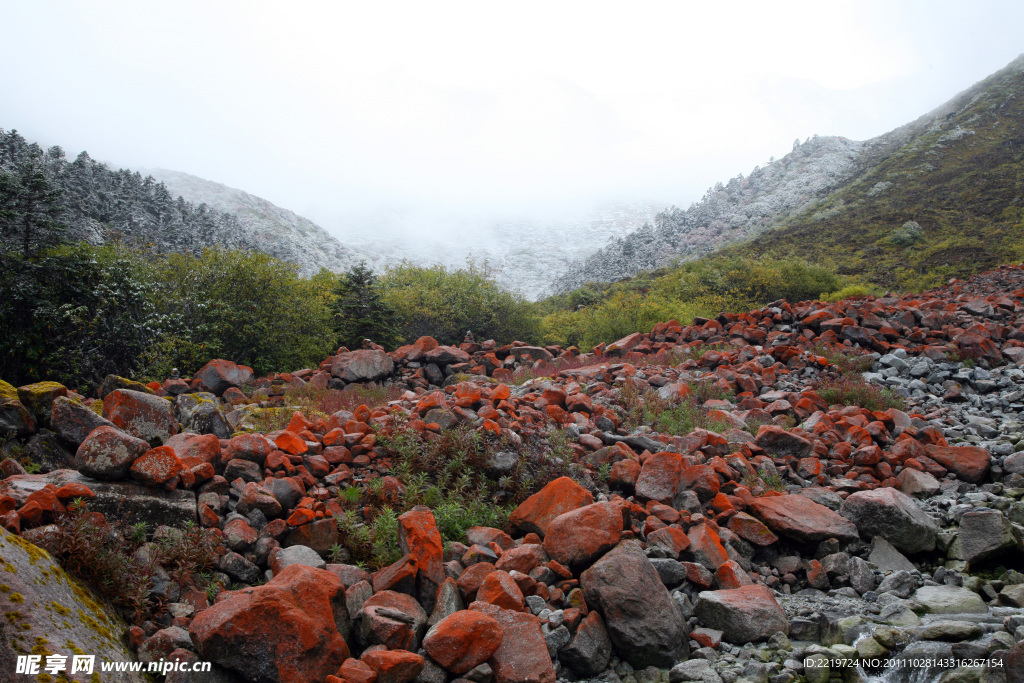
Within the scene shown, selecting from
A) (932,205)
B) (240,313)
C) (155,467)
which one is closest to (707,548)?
(155,467)

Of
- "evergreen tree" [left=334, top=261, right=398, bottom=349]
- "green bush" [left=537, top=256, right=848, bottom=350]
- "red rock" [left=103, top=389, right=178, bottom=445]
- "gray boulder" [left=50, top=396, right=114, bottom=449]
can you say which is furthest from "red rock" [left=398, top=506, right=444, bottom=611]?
"green bush" [left=537, top=256, right=848, bottom=350]

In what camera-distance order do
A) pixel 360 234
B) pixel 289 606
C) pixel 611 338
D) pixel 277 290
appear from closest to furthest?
pixel 289 606
pixel 277 290
pixel 611 338
pixel 360 234

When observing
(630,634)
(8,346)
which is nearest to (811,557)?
(630,634)

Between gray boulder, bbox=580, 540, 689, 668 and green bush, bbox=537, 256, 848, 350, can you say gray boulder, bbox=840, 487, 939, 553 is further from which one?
green bush, bbox=537, 256, 848, 350

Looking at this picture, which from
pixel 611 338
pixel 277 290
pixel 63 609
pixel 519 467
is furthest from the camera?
pixel 611 338

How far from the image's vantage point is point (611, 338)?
56.4ft

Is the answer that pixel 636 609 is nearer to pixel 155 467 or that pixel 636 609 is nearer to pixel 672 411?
pixel 155 467

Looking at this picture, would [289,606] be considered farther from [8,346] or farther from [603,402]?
[8,346]

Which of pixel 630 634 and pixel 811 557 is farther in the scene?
pixel 811 557

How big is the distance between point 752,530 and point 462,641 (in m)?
2.80

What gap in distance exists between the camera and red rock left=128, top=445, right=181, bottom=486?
384 cm

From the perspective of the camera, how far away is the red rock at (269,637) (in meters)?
2.78

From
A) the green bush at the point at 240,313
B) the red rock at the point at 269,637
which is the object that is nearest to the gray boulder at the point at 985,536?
the red rock at the point at 269,637

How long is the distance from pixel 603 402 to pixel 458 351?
16.7 feet
